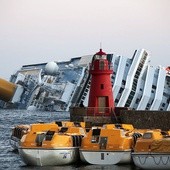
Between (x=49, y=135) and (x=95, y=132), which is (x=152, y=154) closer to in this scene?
(x=95, y=132)

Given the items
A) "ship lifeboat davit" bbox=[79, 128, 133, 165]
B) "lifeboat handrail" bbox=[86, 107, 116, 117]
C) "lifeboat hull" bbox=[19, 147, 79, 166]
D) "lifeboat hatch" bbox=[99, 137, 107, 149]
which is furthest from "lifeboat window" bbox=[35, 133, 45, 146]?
"lifeboat handrail" bbox=[86, 107, 116, 117]

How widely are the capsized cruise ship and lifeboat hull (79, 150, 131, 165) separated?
61189 mm

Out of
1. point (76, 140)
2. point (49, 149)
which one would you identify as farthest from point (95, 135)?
point (49, 149)

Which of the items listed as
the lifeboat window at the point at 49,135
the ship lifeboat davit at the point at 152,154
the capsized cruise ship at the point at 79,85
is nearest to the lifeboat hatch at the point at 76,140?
the lifeboat window at the point at 49,135

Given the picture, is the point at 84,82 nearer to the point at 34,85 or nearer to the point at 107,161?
the point at 34,85

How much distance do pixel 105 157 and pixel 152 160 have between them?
2960 mm

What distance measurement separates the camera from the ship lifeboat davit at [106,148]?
1310 inches

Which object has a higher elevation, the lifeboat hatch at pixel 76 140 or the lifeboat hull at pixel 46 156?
the lifeboat hatch at pixel 76 140

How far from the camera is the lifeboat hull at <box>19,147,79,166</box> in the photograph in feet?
110

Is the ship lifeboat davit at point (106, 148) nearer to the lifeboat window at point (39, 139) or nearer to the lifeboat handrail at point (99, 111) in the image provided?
the lifeboat window at point (39, 139)

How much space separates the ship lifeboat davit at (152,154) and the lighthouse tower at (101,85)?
1675cm

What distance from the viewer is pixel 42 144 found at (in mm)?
33656

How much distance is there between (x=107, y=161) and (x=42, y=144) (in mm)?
3454

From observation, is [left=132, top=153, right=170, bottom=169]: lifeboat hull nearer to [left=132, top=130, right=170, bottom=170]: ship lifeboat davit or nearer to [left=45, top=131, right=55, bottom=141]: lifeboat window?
Answer: [left=132, top=130, right=170, bottom=170]: ship lifeboat davit
